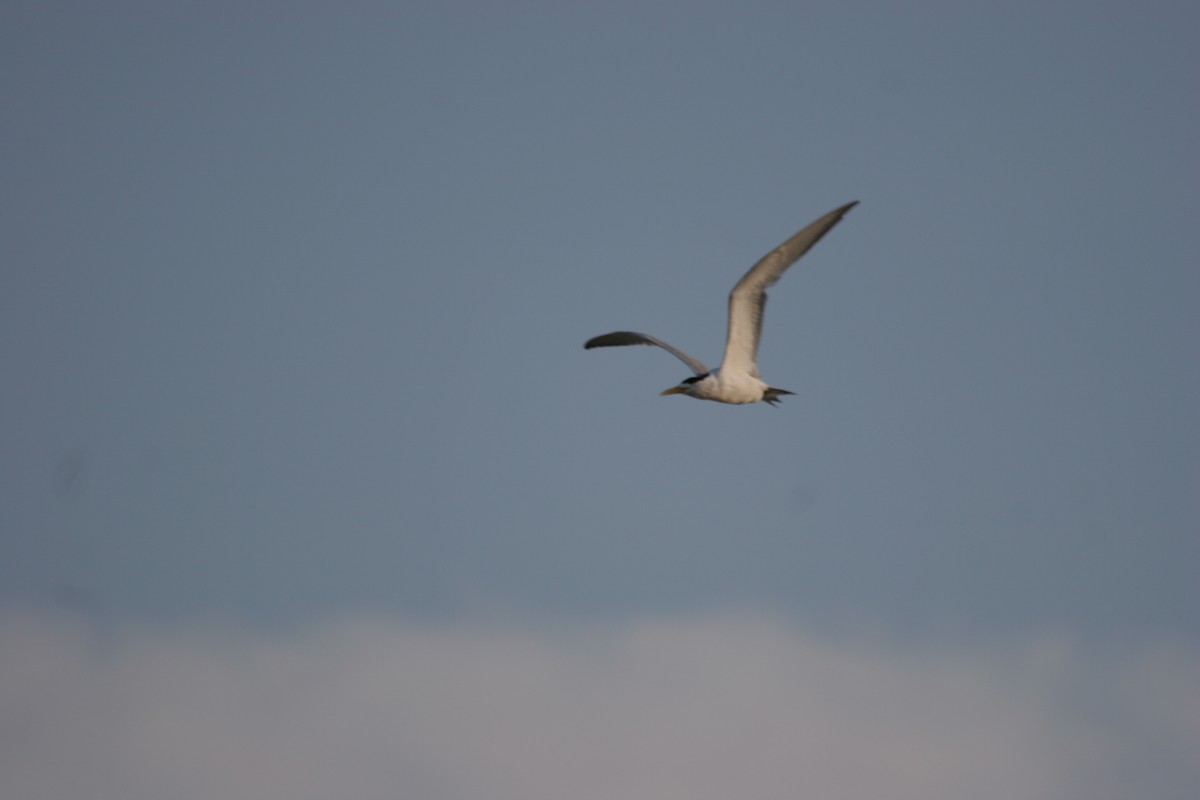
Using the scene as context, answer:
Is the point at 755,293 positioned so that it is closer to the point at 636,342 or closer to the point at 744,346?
the point at 744,346

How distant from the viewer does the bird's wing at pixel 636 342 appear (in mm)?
35625

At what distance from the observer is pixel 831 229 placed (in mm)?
31266

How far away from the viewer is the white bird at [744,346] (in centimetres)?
3241

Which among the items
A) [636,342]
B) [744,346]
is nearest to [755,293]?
[744,346]

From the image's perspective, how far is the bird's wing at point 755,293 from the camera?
103ft

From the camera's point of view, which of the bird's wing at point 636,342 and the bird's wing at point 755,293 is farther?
the bird's wing at point 636,342

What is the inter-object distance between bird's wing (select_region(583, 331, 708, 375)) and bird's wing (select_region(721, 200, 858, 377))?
1249mm

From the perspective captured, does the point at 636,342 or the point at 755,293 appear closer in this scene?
the point at 755,293

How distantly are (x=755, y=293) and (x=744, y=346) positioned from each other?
65.2 inches

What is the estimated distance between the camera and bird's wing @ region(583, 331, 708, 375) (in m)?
35.6

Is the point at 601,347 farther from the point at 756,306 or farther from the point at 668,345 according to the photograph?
the point at 756,306

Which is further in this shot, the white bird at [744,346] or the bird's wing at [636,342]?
the bird's wing at [636,342]

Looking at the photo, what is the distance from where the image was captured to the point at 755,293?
33.2 metres

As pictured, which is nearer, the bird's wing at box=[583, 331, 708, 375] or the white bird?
the white bird
